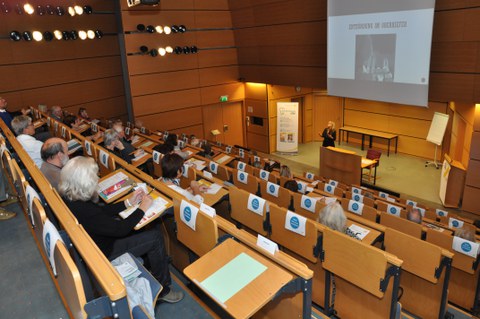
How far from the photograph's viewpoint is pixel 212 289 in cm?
196

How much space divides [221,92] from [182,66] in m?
1.55

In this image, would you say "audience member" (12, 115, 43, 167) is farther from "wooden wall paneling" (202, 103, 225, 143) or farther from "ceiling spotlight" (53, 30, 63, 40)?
"wooden wall paneling" (202, 103, 225, 143)

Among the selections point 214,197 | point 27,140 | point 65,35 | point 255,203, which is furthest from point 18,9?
point 255,203

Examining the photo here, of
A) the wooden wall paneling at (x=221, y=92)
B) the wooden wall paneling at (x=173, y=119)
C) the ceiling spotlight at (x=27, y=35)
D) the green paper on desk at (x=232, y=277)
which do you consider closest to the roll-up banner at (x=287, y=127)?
the wooden wall paneling at (x=221, y=92)

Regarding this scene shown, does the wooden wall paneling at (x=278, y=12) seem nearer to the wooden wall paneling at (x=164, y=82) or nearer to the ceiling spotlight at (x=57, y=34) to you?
the wooden wall paneling at (x=164, y=82)

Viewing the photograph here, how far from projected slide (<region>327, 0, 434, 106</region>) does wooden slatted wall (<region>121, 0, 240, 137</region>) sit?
4034 millimetres

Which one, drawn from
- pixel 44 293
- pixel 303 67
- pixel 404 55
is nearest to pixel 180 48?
pixel 303 67

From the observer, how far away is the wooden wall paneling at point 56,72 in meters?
8.32

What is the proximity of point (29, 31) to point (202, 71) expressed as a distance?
4.59 metres

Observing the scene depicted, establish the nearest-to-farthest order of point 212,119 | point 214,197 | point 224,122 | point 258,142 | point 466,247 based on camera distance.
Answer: point 214,197 < point 466,247 < point 212,119 < point 224,122 < point 258,142

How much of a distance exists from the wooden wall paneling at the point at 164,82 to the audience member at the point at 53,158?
6756mm

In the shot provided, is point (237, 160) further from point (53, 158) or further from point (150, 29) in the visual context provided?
point (150, 29)

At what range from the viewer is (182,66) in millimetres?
10742

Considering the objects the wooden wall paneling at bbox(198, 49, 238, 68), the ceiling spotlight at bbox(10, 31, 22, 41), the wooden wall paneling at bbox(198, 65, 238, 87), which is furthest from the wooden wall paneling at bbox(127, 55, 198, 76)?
the ceiling spotlight at bbox(10, 31, 22, 41)
